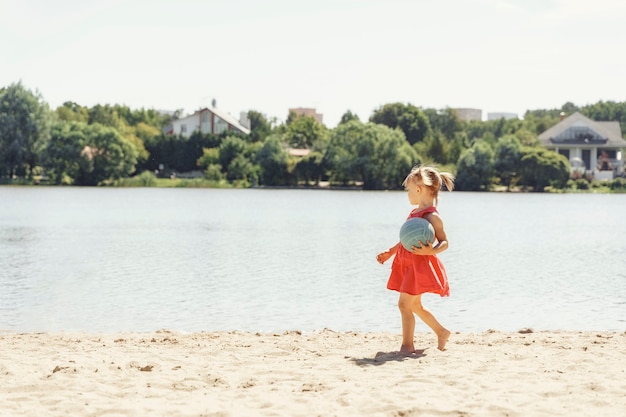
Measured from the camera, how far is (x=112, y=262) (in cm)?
2456

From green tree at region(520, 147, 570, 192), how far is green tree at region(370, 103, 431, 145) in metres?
28.4

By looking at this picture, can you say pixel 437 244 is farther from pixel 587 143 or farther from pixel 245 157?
pixel 587 143

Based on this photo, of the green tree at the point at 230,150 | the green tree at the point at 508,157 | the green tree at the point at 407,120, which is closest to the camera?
the green tree at the point at 508,157

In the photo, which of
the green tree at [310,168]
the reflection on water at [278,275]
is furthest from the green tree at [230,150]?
the reflection on water at [278,275]

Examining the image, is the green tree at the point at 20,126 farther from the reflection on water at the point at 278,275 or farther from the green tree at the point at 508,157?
the reflection on water at the point at 278,275

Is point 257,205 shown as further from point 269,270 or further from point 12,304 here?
point 12,304

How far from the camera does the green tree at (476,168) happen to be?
3898 inches

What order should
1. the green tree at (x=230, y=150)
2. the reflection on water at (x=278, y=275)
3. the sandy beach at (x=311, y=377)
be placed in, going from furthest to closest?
the green tree at (x=230, y=150), the reflection on water at (x=278, y=275), the sandy beach at (x=311, y=377)

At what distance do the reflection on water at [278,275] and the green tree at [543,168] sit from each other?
52.5 m

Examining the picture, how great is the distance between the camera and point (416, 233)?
30.0ft

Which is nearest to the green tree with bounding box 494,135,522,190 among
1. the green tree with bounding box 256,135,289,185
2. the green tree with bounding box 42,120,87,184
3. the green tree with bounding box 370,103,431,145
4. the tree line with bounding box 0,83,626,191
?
the tree line with bounding box 0,83,626,191

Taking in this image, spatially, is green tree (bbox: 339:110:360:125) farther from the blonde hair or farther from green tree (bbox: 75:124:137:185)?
the blonde hair

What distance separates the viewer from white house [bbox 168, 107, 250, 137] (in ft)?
428

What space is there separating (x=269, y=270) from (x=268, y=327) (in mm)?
9318
